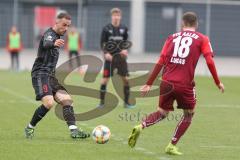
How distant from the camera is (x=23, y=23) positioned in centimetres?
4062

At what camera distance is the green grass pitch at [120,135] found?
30.8 ft

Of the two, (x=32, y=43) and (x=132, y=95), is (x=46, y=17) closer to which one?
(x=32, y=43)

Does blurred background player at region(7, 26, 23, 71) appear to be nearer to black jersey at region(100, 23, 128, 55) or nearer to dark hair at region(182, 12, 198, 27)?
black jersey at region(100, 23, 128, 55)

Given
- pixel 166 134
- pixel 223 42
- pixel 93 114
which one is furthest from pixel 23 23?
pixel 166 134

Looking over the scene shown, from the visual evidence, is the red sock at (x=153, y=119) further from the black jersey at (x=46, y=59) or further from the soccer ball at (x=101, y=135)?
the black jersey at (x=46, y=59)

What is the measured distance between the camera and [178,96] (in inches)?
376

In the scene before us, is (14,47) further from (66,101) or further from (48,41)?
(48,41)

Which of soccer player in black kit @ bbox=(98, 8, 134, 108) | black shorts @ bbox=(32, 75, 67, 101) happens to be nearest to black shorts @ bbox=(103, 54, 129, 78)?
soccer player in black kit @ bbox=(98, 8, 134, 108)

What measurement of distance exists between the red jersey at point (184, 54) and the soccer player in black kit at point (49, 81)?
186 cm

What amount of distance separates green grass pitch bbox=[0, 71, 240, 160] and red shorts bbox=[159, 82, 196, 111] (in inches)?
25.0

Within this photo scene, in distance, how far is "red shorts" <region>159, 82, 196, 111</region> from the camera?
9.50 m

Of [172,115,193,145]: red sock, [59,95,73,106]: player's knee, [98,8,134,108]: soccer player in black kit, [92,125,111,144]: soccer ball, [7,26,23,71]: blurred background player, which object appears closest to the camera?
Answer: [172,115,193,145]: red sock

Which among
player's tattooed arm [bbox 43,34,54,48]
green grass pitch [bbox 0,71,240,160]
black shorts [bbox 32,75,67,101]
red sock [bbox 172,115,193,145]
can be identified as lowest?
green grass pitch [bbox 0,71,240,160]

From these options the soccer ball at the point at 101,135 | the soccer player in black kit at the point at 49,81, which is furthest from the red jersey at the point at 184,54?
the soccer player in black kit at the point at 49,81
